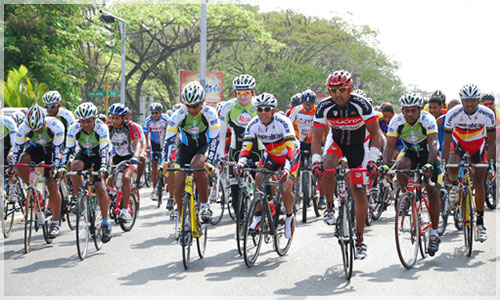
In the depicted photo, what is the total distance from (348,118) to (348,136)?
283 mm

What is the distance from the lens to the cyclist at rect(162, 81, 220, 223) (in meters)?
8.75

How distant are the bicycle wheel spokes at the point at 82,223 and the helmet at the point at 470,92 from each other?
17.9 ft

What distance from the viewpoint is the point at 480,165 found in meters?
9.10

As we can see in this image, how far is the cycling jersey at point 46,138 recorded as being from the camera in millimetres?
9887

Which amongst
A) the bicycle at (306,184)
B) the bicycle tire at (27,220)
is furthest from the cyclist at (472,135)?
the bicycle tire at (27,220)

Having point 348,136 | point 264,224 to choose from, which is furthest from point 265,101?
point 264,224

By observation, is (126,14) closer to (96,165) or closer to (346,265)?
(96,165)

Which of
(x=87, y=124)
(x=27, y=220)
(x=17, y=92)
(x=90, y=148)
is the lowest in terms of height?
(x=27, y=220)

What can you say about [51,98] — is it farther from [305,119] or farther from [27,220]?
[305,119]

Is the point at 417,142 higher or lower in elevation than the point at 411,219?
higher

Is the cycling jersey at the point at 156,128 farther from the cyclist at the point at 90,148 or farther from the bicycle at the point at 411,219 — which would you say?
the bicycle at the point at 411,219

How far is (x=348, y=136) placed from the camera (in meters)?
8.18

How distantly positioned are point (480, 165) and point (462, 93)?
1120 millimetres

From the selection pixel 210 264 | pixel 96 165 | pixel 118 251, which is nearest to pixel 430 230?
pixel 210 264
